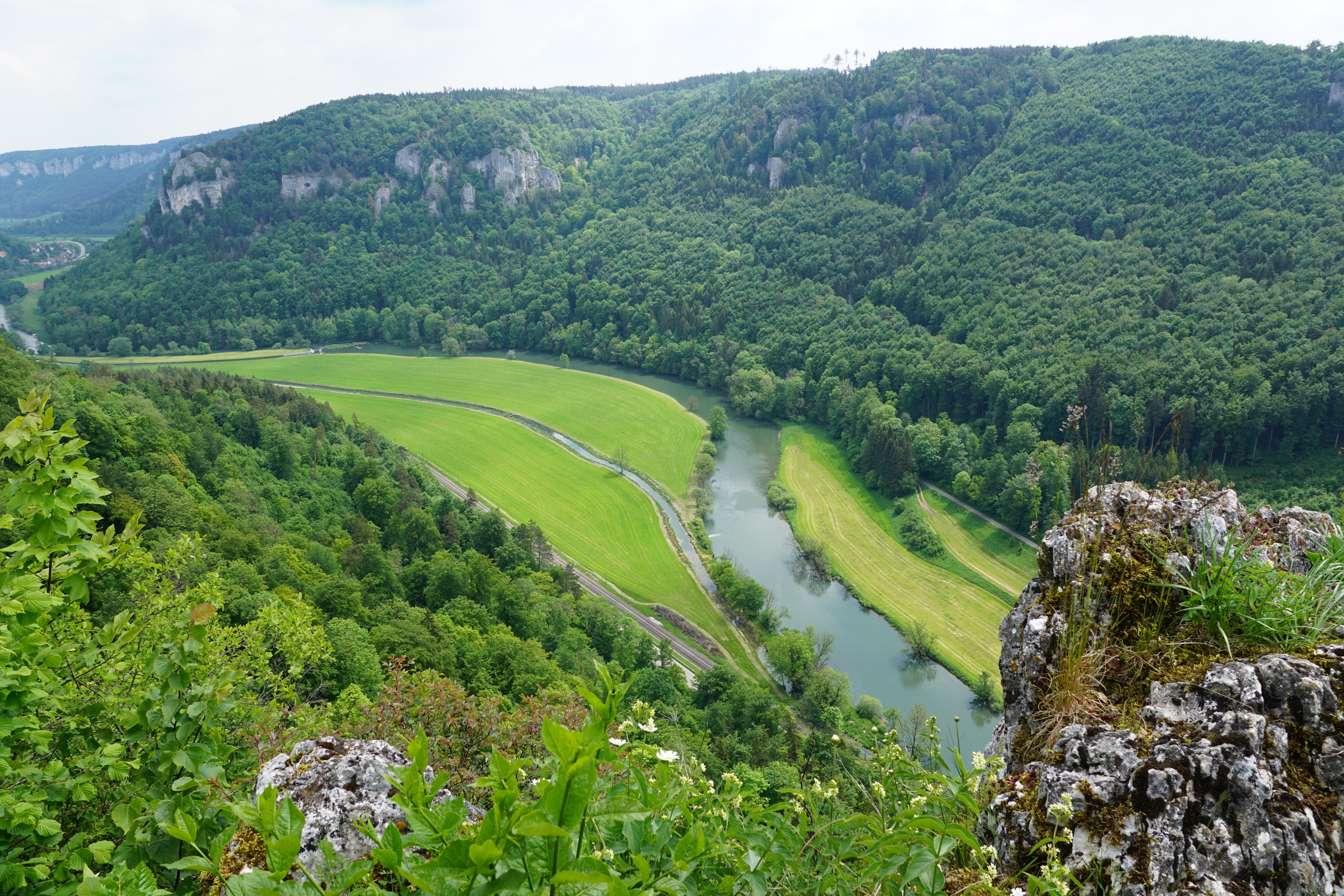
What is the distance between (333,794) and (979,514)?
5538cm

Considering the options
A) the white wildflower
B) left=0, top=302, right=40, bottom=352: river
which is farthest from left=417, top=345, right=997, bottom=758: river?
left=0, top=302, right=40, bottom=352: river

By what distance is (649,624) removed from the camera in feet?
137

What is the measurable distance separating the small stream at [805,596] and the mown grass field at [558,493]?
8.85 feet

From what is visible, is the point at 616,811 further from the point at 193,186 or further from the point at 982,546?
the point at 193,186

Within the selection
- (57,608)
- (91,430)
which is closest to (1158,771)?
(57,608)

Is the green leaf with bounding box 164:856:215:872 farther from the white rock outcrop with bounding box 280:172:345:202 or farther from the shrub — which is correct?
the white rock outcrop with bounding box 280:172:345:202

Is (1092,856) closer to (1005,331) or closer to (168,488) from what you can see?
(168,488)

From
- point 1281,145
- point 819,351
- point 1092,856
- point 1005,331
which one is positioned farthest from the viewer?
point 819,351

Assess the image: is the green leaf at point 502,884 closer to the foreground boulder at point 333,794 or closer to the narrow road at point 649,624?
the foreground boulder at point 333,794

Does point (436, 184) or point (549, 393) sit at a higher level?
point (436, 184)

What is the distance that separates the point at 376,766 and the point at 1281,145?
107142mm

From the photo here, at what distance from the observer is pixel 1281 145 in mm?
75312

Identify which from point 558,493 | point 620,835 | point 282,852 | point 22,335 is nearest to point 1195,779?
point 620,835

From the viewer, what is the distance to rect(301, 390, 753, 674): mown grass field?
45500mm
